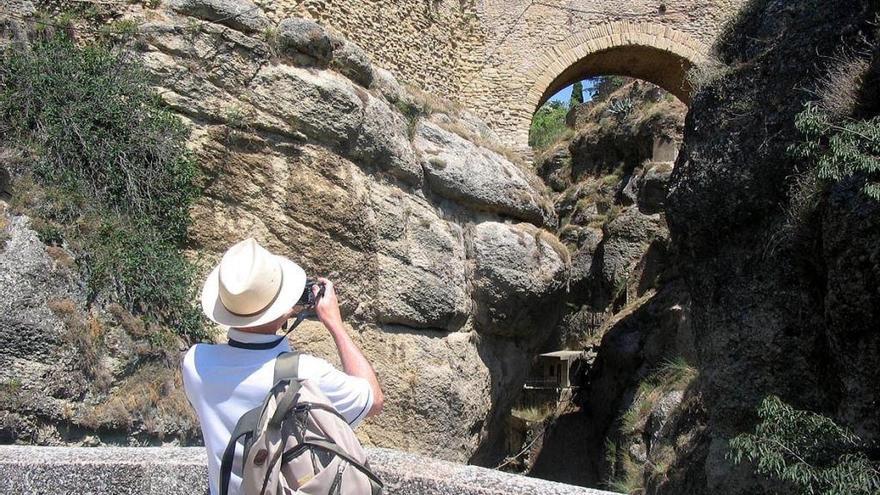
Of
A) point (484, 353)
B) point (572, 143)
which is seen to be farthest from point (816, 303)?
point (572, 143)

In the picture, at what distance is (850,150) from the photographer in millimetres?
4445

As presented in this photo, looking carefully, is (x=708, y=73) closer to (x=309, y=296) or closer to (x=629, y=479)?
(x=309, y=296)

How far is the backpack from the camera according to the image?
205 centimetres

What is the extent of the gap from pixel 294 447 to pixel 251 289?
511 mm

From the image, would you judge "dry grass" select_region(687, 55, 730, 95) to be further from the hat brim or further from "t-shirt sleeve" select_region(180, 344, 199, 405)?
"t-shirt sleeve" select_region(180, 344, 199, 405)

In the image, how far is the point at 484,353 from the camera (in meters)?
11.1

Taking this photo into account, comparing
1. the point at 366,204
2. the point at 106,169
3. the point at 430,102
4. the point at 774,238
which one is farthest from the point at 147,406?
the point at 430,102

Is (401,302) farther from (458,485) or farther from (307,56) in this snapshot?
(458,485)

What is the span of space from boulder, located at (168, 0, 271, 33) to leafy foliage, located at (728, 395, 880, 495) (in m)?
7.73

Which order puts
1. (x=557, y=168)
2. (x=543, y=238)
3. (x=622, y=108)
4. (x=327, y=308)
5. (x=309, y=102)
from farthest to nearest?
(x=557, y=168) → (x=622, y=108) → (x=543, y=238) → (x=309, y=102) → (x=327, y=308)

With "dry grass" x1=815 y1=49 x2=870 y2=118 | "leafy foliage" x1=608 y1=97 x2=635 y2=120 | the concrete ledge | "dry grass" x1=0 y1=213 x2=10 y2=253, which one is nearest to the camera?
the concrete ledge

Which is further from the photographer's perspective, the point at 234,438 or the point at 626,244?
the point at 626,244

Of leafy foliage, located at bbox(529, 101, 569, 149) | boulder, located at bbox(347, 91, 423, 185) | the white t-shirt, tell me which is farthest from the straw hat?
leafy foliage, located at bbox(529, 101, 569, 149)

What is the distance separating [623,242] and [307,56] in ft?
29.9
